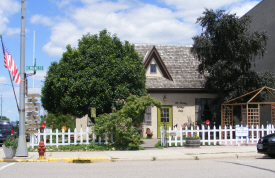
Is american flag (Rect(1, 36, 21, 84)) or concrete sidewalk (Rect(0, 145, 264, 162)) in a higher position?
american flag (Rect(1, 36, 21, 84))

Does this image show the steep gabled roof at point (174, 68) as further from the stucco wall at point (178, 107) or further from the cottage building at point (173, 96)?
the stucco wall at point (178, 107)

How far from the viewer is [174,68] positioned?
2317 cm

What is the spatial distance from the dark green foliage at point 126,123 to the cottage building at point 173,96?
621cm

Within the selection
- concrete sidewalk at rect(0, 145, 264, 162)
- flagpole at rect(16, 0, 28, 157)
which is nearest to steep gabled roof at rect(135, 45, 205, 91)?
concrete sidewalk at rect(0, 145, 264, 162)

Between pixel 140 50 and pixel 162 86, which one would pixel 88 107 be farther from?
pixel 140 50

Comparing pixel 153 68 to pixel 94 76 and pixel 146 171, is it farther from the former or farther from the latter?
pixel 146 171

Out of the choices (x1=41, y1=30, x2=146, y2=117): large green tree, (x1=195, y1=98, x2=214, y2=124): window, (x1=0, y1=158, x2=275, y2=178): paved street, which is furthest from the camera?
(x1=195, y1=98, x2=214, y2=124): window

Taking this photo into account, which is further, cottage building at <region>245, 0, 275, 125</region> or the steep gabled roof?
cottage building at <region>245, 0, 275, 125</region>

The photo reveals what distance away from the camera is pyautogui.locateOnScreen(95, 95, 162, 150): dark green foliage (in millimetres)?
14721

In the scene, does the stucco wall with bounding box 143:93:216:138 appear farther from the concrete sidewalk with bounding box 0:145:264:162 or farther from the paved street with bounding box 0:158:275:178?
the paved street with bounding box 0:158:275:178

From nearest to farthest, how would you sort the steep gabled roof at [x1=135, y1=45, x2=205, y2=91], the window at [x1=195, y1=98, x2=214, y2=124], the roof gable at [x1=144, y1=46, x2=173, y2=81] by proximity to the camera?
the steep gabled roof at [x1=135, y1=45, x2=205, y2=91] → the roof gable at [x1=144, y1=46, x2=173, y2=81] → the window at [x1=195, y1=98, x2=214, y2=124]

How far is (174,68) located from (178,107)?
124 inches

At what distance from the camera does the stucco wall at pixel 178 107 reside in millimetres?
21656

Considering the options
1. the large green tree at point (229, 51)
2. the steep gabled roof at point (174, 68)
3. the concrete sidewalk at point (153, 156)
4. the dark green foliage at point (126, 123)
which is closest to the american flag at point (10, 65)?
the concrete sidewalk at point (153, 156)
